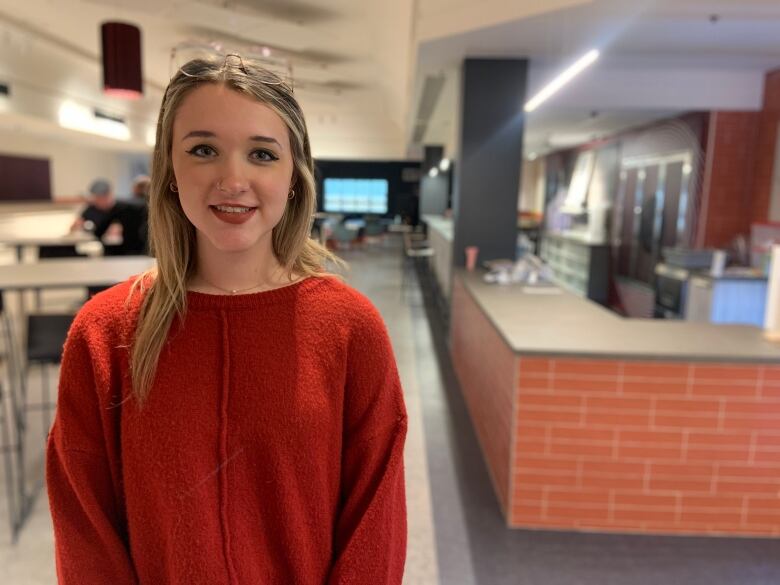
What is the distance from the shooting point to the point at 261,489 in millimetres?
938

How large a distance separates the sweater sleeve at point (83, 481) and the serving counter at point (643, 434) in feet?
6.30

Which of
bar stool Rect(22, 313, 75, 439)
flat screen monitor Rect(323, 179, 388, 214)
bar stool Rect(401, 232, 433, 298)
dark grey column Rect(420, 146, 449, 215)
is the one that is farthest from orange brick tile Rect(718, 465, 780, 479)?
flat screen monitor Rect(323, 179, 388, 214)

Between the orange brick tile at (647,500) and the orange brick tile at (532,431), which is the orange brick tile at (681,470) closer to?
the orange brick tile at (647,500)

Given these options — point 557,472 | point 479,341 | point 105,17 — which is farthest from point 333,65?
point 557,472

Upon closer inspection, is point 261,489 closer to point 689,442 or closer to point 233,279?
point 233,279

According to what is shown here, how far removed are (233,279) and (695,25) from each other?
447 cm

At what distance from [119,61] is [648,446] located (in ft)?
15.1

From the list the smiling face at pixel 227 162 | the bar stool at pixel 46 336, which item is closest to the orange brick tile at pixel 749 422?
the smiling face at pixel 227 162

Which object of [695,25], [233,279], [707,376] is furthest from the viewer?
[695,25]

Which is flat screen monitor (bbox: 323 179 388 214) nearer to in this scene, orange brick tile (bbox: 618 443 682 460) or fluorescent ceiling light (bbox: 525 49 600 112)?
fluorescent ceiling light (bbox: 525 49 600 112)

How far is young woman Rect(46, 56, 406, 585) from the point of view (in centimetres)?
89

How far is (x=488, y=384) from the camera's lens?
340 centimetres

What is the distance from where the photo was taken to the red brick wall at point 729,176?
575 cm

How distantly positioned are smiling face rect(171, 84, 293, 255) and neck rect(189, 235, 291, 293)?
0.22ft
